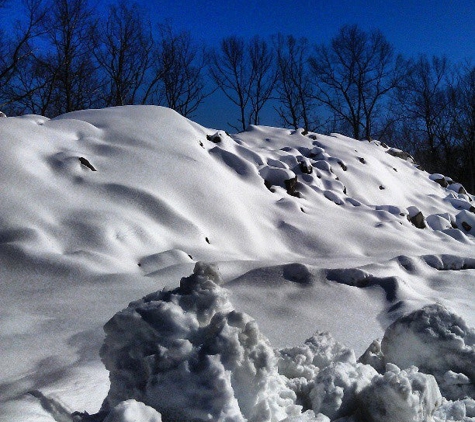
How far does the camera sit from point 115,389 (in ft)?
3.72

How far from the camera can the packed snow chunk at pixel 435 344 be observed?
1570 mm

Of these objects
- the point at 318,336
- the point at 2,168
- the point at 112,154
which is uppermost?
the point at 112,154

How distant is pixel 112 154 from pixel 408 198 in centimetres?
523

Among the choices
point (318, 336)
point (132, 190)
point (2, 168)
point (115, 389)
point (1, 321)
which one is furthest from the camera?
point (132, 190)

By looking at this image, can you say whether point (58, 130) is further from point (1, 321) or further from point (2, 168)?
point (1, 321)

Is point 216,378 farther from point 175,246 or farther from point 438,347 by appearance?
point 175,246

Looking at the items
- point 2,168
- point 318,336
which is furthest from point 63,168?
point 318,336

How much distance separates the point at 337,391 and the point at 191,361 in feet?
1.58

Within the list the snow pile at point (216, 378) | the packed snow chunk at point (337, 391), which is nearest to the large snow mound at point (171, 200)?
the snow pile at point (216, 378)

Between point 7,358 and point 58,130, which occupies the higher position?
point 58,130

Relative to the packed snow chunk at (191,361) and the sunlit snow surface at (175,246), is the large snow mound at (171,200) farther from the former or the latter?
the packed snow chunk at (191,361)

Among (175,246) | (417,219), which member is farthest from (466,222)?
(175,246)

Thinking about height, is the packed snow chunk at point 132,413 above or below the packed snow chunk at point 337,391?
above

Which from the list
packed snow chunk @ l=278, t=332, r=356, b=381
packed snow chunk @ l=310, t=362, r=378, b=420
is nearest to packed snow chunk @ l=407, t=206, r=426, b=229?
packed snow chunk @ l=278, t=332, r=356, b=381
